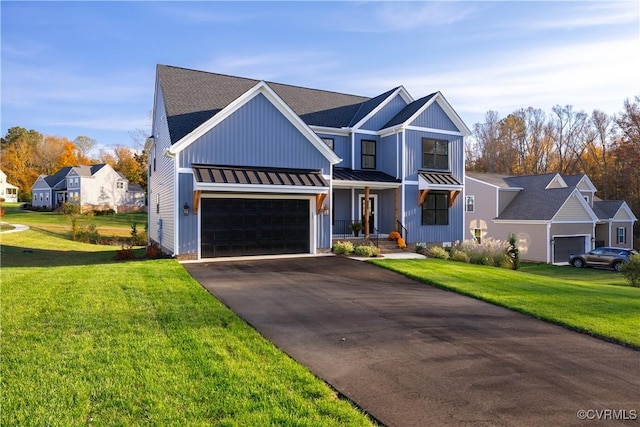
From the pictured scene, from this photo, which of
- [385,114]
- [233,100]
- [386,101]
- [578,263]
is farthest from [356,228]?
[578,263]

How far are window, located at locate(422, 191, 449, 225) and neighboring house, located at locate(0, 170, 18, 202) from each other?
250 feet

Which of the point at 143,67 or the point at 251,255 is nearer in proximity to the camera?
the point at 251,255

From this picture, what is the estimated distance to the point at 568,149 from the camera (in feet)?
169

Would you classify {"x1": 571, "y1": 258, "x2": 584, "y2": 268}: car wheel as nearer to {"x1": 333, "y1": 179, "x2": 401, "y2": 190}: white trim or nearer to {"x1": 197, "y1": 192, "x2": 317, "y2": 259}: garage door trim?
{"x1": 333, "y1": 179, "x2": 401, "y2": 190}: white trim

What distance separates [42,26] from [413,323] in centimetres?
1459

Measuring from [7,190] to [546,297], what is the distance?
281 ft

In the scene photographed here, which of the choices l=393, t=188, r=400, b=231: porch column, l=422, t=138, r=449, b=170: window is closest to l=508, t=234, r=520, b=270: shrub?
l=393, t=188, r=400, b=231: porch column

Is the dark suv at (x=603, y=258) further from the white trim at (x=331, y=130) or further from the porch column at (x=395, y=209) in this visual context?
the white trim at (x=331, y=130)

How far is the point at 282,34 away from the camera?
626 inches

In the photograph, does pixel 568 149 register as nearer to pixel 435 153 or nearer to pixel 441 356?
pixel 435 153

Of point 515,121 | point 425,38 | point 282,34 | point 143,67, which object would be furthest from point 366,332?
point 515,121

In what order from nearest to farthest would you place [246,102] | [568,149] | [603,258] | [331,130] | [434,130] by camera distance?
[246,102] < [331,130] < [434,130] < [603,258] < [568,149]

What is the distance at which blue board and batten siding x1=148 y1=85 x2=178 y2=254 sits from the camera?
15336 mm

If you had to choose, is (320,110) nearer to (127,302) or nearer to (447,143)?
(447,143)
